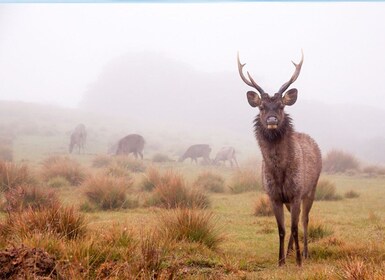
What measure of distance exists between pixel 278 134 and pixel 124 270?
2.46 metres

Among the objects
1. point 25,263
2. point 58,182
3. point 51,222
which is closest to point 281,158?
point 51,222

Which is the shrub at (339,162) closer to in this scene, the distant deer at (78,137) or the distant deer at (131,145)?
the distant deer at (131,145)

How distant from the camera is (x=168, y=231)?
621 centimetres

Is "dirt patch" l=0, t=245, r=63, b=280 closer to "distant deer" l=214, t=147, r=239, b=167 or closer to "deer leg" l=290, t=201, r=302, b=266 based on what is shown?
"deer leg" l=290, t=201, r=302, b=266

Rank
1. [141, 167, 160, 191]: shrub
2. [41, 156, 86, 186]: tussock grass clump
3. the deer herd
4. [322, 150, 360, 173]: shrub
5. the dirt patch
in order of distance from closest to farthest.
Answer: the dirt patch → the deer herd → [141, 167, 160, 191]: shrub → [41, 156, 86, 186]: tussock grass clump → [322, 150, 360, 173]: shrub

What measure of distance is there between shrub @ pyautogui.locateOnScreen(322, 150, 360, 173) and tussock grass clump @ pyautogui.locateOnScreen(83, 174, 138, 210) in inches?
375

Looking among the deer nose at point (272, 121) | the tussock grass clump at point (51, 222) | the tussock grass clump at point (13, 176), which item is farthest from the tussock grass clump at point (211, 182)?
the deer nose at point (272, 121)

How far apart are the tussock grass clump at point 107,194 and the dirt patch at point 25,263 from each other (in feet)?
18.3

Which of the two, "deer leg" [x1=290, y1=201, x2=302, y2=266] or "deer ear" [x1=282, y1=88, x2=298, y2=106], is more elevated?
"deer ear" [x1=282, y1=88, x2=298, y2=106]

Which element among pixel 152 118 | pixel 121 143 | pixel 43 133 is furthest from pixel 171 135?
pixel 121 143

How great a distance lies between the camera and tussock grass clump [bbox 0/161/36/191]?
11.5 metres

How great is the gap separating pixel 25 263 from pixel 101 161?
1306 cm

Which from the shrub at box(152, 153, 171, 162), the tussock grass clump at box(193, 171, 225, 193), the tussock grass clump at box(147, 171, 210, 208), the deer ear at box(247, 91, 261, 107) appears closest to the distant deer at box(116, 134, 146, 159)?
the shrub at box(152, 153, 171, 162)

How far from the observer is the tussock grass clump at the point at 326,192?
12.2 meters
